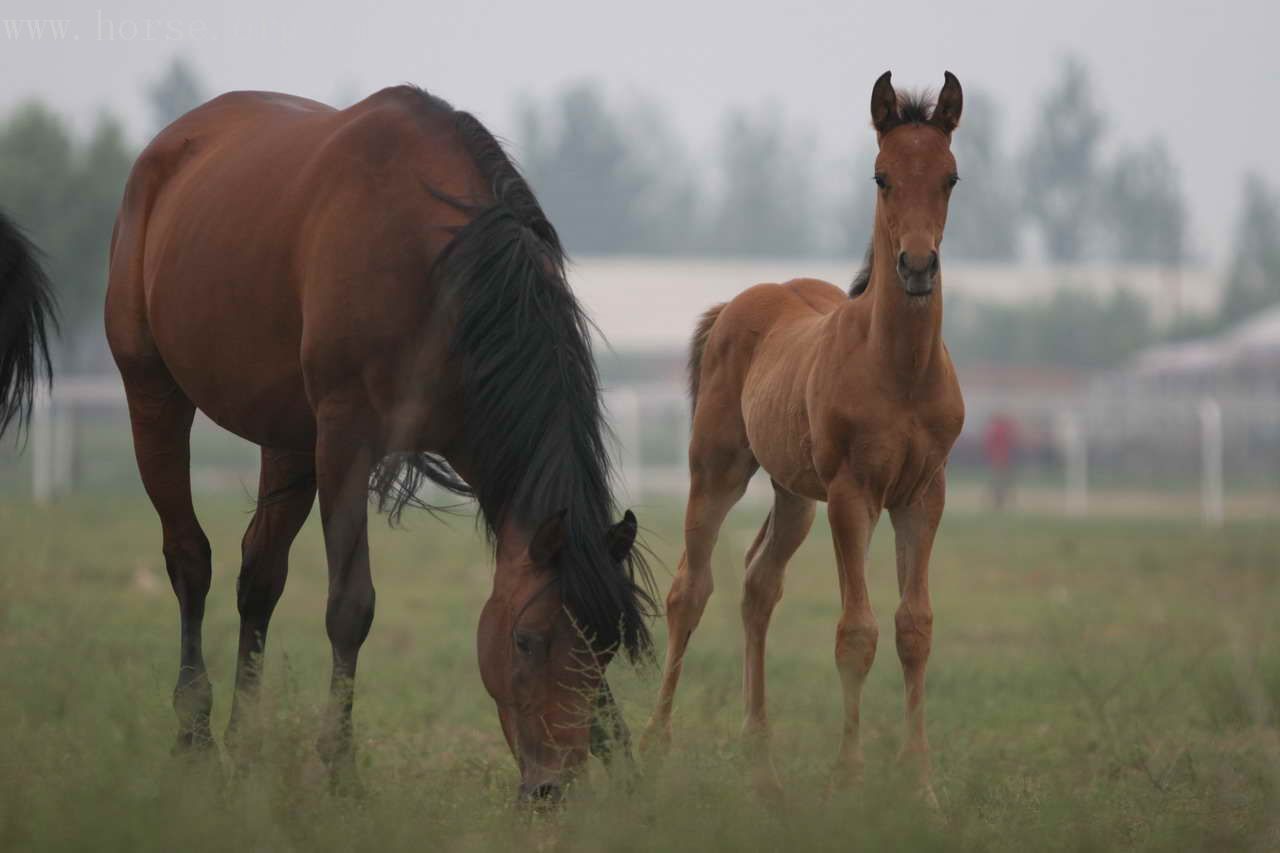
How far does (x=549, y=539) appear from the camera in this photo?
4590mm

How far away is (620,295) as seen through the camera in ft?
170

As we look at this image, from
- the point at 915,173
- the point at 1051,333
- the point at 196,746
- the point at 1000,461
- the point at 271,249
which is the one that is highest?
the point at 915,173

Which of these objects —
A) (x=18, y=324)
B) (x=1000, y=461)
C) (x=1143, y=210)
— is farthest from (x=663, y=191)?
(x=18, y=324)

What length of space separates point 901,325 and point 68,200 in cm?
3569

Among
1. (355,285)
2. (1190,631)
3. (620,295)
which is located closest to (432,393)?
(355,285)

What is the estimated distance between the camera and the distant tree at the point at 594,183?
75.2 metres

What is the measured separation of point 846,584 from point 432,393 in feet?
4.65

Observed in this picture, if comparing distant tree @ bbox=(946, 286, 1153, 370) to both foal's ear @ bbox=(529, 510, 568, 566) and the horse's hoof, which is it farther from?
foal's ear @ bbox=(529, 510, 568, 566)

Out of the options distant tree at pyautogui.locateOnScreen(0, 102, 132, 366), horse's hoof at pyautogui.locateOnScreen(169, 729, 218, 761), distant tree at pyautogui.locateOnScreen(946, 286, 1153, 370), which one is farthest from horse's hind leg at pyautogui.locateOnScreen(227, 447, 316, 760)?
distant tree at pyautogui.locateOnScreen(946, 286, 1153, 370)

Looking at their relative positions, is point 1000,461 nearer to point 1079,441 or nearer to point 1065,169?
point 1079,441

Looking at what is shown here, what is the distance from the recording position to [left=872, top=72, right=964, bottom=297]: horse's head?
4645 millimetres

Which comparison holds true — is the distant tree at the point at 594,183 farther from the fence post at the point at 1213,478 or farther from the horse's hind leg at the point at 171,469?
the horse's hind leg at the point at 171,469

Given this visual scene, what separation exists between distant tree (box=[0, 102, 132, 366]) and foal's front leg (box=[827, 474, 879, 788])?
3367 cm

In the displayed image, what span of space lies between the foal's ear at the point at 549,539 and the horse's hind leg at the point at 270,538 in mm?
1524
